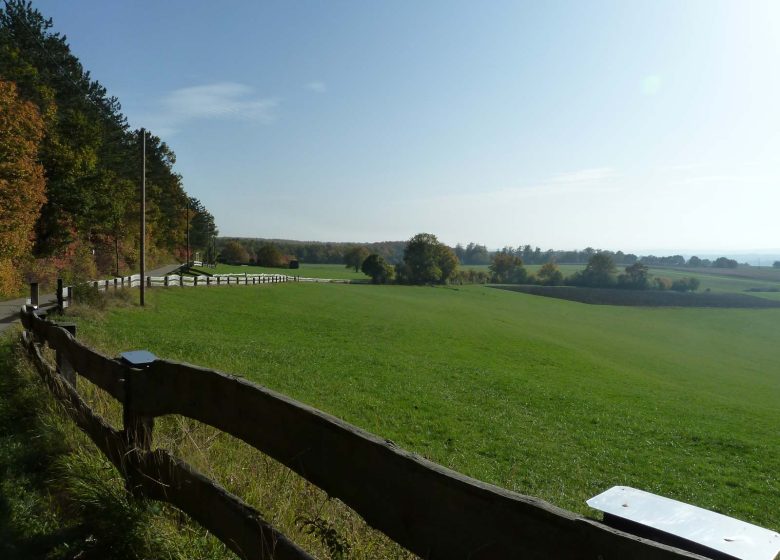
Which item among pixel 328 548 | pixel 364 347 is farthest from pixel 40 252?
pixel 328 548

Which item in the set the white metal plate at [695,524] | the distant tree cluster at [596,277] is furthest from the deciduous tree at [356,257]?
the white metal plate at [695,524]

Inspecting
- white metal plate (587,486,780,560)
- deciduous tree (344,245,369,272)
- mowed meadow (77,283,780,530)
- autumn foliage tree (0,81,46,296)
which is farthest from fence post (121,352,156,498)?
deciduous tree (344,245,369,272)

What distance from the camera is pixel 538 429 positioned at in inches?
523

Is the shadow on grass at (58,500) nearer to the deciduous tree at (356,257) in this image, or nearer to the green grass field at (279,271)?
the green grass field at (279,271)

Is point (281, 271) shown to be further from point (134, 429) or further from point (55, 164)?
point (134, 429)

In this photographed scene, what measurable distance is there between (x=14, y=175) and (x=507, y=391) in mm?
28282

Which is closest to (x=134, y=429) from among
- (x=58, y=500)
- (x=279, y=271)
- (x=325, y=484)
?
(x=58, y=500)

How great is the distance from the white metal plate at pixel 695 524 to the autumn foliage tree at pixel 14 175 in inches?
1293

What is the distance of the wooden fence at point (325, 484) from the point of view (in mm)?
1603

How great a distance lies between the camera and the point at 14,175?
1141 inches

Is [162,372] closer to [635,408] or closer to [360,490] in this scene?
[360,490]

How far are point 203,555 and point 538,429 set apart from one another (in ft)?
37.5

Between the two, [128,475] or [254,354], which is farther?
[254,354]

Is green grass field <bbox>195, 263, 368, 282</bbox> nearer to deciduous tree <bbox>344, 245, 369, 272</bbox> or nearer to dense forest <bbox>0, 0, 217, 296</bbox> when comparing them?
deciduous tree <bbox>344, 245, 369, 272</bbox>
